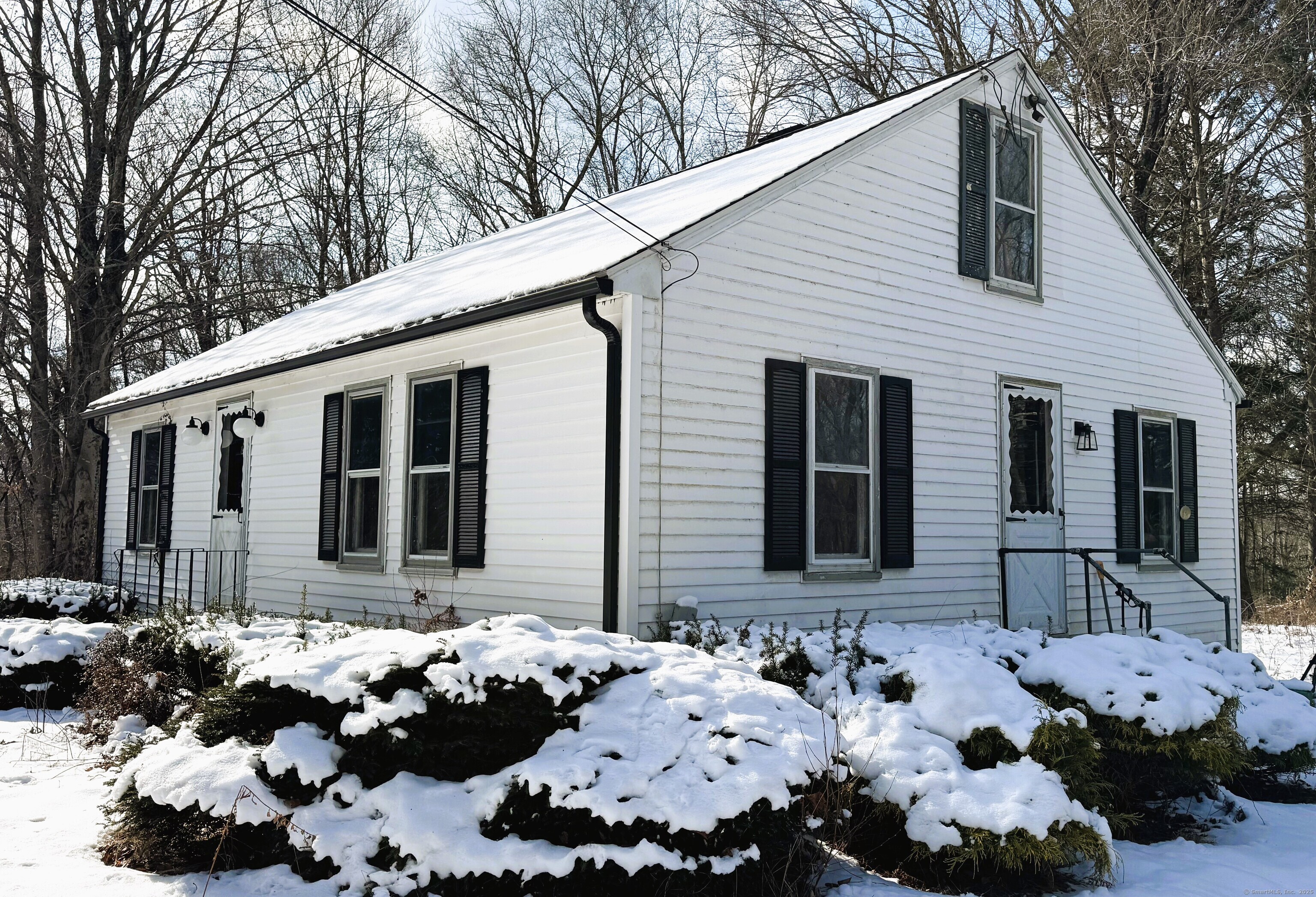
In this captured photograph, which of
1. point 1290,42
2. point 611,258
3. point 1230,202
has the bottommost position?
point 611,258

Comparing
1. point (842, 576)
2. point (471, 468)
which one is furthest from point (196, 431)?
point (842, 576)

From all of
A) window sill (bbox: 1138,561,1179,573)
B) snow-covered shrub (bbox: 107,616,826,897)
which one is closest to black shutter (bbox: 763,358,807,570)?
snow-covered shrub (bbox: 107,616,826,897)

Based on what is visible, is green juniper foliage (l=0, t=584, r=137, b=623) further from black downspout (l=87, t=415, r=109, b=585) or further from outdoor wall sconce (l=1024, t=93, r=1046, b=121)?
outdoor wall sconce (l=1024, t=93, r=1046, b=121)

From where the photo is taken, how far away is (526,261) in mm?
9188

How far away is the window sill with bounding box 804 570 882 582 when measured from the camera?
7996 millimetres

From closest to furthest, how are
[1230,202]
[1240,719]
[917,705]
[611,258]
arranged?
[917,705], [1240,719], [611,258], [1230,202]

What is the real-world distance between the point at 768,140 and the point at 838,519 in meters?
5.67

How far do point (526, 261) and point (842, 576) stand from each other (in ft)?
12.5

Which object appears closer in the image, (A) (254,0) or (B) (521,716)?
(B) (521,716)

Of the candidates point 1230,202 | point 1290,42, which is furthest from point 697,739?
point 1290,42

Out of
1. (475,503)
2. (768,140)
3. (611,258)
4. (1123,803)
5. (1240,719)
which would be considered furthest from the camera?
(768,140)

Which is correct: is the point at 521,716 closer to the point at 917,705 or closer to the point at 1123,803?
the point at 917,705

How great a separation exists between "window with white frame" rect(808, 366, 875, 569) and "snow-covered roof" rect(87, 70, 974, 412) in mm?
1715

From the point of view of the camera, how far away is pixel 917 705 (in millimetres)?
5141
